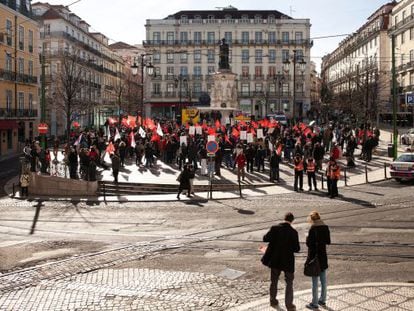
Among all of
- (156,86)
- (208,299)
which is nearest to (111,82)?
(156,86)

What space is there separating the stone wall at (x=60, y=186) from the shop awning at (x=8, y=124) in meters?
21.8

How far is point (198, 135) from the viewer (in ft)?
106

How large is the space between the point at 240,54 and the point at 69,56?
4143 cm

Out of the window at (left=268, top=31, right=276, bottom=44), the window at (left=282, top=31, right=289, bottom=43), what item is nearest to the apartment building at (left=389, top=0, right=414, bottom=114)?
the window at (left=282, top=31, right=289, bottom=43)

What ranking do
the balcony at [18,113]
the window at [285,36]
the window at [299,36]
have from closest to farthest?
Answer: the balcony at [18,113] → the window at [299,36] → the window at [285,36]

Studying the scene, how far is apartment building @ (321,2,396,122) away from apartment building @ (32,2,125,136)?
28392 millimetres

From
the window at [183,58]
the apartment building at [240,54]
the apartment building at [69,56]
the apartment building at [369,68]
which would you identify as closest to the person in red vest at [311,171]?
the apartment building at [369,68]

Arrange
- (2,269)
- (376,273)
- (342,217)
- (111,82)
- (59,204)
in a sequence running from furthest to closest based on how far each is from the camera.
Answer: (111,82) → (59,204) → (342,217) → (2,269) → (376,273)

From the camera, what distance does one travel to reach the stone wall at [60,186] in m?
23.6

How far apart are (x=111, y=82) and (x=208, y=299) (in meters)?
88.7

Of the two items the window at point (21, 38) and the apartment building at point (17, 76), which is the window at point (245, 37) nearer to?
the apartment building at point (17, 76)

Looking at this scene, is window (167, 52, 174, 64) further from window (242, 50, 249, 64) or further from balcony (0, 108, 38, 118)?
balcony (0, 108, 38, 118)

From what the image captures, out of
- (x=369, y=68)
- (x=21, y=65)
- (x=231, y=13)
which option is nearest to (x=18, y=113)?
(x=21, y=65)

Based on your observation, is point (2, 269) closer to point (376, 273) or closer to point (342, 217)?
point (376, 273)
